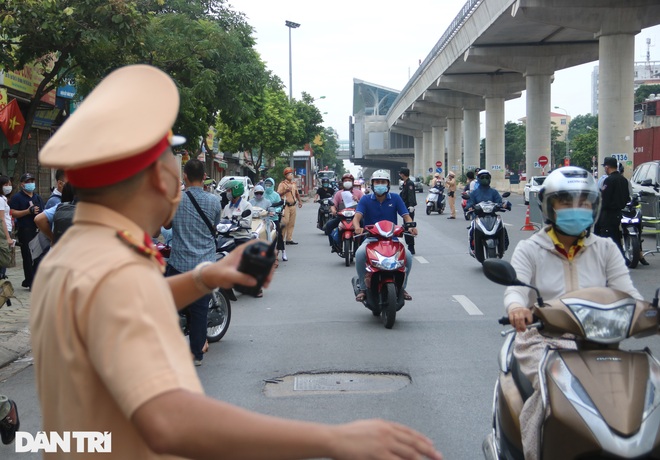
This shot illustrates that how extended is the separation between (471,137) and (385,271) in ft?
203

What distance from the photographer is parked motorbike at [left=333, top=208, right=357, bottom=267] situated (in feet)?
53.3

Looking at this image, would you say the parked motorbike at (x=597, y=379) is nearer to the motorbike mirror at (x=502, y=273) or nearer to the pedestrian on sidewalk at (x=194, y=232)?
the motorbike mirror at (x=502, y=273)

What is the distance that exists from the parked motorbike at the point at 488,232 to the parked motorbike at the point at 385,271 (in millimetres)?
5099

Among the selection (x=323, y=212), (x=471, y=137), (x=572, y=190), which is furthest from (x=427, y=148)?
(x=572, y=190)

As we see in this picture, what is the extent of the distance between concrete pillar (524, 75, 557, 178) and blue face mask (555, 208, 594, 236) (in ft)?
144

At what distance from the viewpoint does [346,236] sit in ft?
53.9

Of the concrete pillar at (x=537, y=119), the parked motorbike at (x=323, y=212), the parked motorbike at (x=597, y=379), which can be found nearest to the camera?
the parked motorbike at (x=597, y=379)

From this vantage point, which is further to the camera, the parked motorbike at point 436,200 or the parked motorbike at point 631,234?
the parked motorbike at point 436,200

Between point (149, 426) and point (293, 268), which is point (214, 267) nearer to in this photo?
point (149, 426)

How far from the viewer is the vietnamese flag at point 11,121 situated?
59.6 feet

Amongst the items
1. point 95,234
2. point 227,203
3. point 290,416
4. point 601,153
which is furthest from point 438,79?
point 95,234

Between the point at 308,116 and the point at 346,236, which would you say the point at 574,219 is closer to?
the point at 346,236

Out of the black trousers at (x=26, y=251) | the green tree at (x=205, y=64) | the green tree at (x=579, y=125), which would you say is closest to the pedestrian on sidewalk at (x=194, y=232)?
the black trousers at (x=26, y=251)

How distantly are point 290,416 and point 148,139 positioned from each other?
14.5 feet
